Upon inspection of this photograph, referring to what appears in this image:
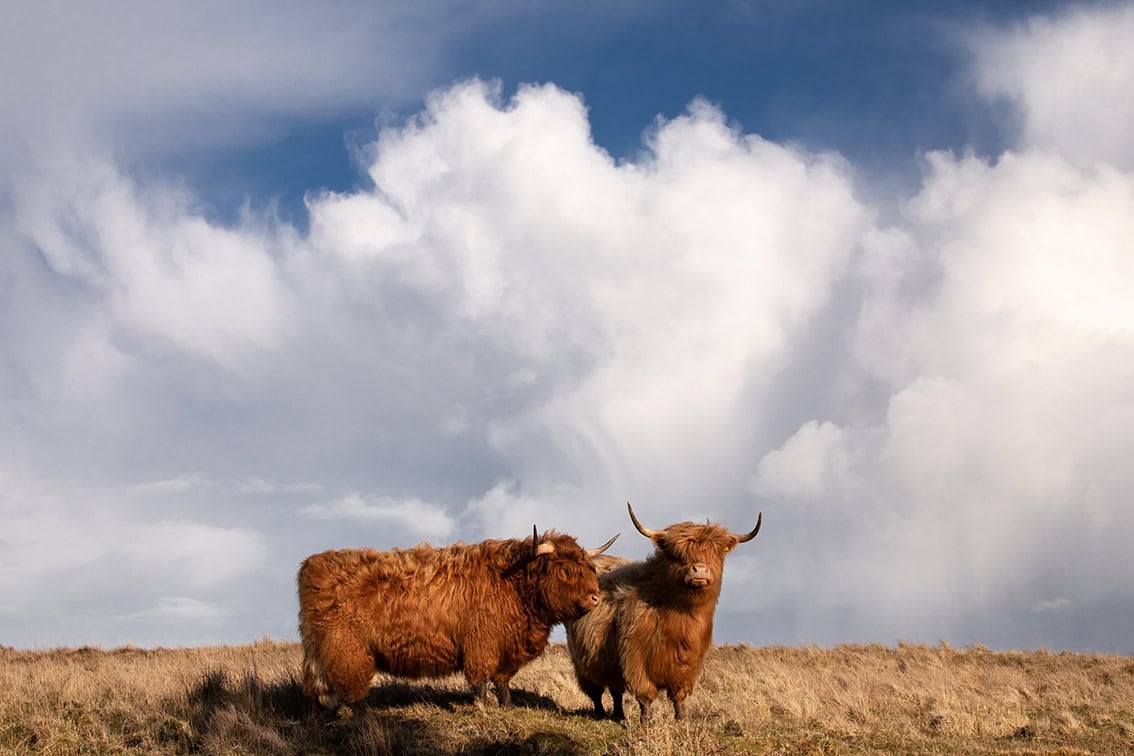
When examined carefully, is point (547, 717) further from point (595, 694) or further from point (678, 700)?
point (678, 700)

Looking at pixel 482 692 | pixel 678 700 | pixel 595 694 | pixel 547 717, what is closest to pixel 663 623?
pixel 678 700

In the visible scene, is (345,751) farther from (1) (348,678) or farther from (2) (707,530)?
(2) (707,530)

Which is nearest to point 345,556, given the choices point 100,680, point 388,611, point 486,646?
point 388,611

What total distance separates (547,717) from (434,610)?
5.91ft

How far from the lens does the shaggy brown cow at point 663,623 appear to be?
11258 mm

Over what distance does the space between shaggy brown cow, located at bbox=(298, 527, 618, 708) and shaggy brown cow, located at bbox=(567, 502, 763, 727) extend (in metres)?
0.65

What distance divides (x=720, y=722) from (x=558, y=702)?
98.7 inches

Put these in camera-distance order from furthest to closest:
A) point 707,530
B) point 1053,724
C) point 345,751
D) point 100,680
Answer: point 100,680, point 1053,724, point 707,530, point 345,751

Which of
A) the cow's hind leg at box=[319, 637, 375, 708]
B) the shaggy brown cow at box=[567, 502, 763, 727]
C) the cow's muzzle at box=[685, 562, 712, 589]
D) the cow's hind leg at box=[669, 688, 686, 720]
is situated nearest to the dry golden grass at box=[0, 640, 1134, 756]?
the cow's hind leg at box=[669, 688, 686, 720]

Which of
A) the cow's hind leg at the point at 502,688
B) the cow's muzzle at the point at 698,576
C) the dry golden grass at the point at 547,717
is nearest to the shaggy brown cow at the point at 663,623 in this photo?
the cow's muzzle at the point at 698,576

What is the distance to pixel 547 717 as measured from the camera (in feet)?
35.9

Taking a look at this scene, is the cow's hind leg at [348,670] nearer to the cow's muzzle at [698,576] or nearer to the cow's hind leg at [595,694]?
the cow's hind leg at [595,694]

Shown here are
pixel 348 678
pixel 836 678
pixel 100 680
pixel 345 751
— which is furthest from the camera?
pixel 836 678

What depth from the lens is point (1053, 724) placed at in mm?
12266
